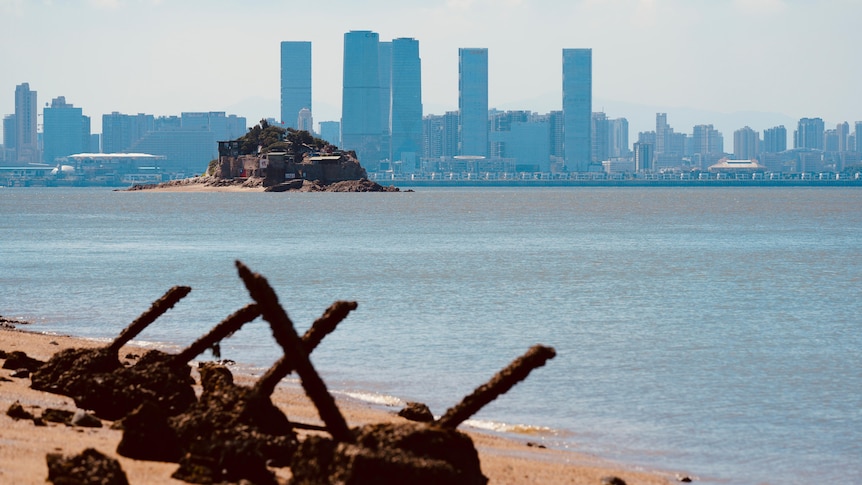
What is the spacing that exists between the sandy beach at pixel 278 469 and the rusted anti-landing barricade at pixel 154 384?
430 mm

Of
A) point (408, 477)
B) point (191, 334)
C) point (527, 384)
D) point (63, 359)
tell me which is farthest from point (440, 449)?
point (191, 334)

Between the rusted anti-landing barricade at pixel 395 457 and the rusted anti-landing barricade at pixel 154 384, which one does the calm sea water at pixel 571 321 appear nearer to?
the rusted anti-landing barricade at pixel 154 384

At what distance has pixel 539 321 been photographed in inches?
1411

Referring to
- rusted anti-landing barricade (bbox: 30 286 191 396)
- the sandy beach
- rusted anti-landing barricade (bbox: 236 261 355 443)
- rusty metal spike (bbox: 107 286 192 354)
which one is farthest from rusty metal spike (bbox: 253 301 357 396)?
rusty metal spike (bbox: 107 286 192 354)

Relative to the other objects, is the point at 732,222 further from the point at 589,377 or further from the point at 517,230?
the point at 589,377

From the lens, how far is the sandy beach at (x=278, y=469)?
12.9 metres

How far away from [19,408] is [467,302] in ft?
88.7

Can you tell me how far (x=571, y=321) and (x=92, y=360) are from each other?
20751mm

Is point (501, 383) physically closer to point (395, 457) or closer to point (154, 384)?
point (395, 457)

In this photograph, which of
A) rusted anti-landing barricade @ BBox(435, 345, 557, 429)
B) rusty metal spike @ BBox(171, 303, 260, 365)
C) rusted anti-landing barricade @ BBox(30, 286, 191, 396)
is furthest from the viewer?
rusted anti-landing barricade @ BBox(30, 286, 191, 396)

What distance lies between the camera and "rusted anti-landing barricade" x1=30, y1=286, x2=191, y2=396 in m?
16.9

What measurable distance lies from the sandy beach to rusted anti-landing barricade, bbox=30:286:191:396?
186 mm

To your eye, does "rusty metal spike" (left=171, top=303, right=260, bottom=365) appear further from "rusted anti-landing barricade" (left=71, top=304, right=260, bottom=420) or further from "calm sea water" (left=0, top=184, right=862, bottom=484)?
"calm sea water" (left=0, top=184, right=862, bottom=484)

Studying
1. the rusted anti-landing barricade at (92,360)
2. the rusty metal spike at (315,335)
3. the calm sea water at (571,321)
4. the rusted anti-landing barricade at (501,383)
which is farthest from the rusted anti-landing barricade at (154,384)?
the calm sea water at (571,321)
